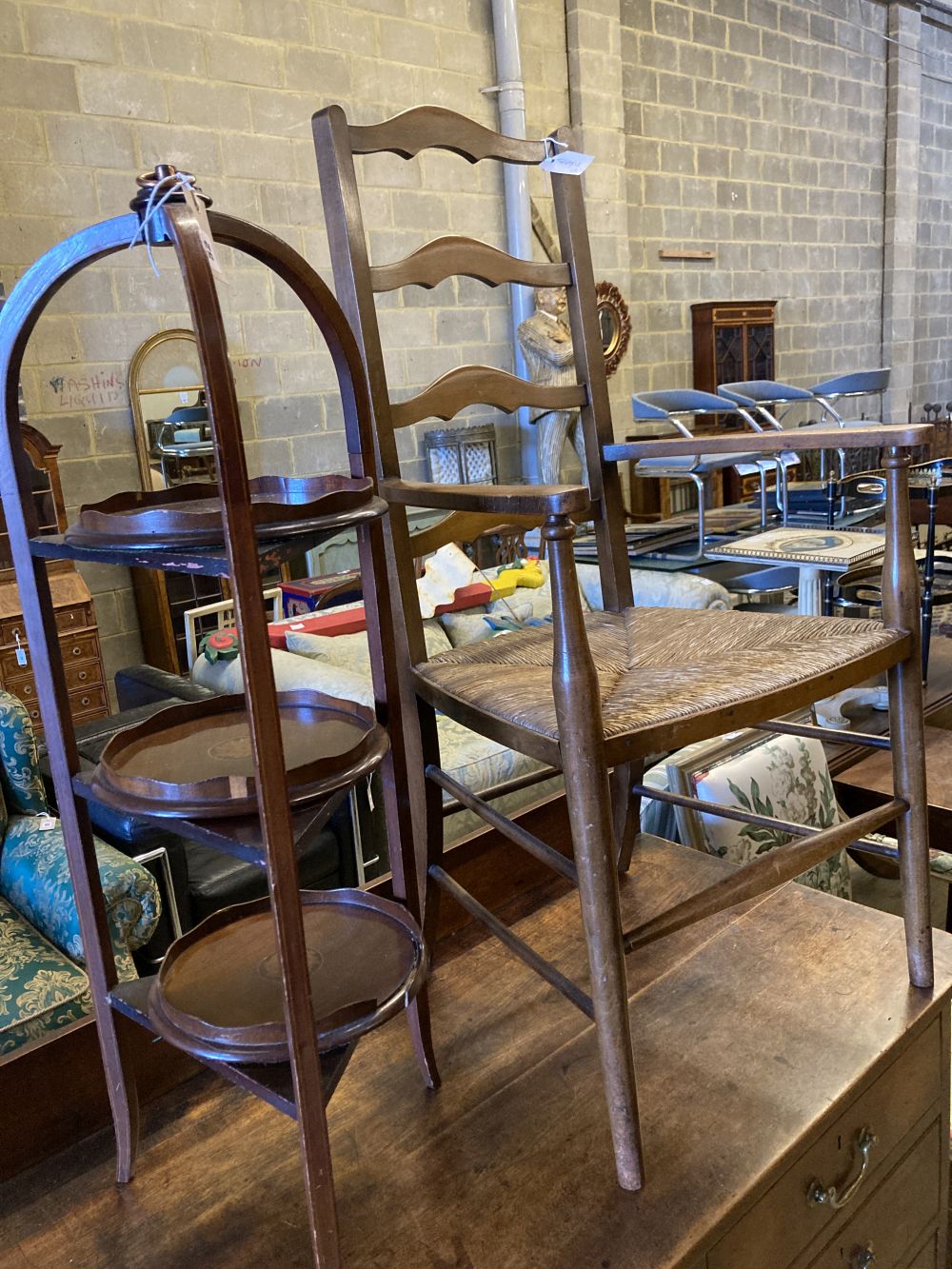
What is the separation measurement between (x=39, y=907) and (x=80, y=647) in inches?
82.0

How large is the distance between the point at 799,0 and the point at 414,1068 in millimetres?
8302

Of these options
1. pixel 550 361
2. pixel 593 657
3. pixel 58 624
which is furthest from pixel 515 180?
pixel 593 657

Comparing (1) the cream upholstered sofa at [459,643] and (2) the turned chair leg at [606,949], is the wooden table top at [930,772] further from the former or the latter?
(2) the turned chair leg at [606,949]

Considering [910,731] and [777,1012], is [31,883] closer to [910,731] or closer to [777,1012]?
[777,1012]

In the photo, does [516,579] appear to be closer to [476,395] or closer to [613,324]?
[476,395]

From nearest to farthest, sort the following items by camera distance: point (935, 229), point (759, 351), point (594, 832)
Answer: point (594, 832)
point (759, 351)
point (935, 229)

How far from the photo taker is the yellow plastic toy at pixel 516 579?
3410 mm

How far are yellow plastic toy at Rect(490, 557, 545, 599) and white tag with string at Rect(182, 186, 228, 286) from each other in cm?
270

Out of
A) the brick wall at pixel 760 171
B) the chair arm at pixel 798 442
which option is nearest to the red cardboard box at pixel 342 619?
the chair arm at pixel 798 442

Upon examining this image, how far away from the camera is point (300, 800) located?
80 centimetres

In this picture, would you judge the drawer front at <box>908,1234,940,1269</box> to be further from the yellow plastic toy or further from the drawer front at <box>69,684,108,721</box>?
the drawer front at <box>69,684,108,721</box>

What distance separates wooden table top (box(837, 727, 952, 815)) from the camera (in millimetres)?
2328

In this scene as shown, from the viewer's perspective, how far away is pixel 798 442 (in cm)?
114

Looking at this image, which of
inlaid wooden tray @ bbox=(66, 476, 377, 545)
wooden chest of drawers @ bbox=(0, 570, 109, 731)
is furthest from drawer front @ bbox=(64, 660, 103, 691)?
inlaid wooden tray @ bbox=(66, 476, 377, 545)
